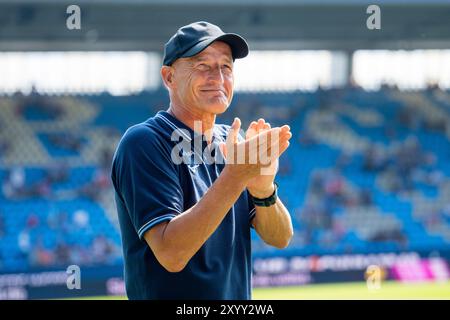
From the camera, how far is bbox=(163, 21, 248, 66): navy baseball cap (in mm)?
2816

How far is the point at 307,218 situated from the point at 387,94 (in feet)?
20.3

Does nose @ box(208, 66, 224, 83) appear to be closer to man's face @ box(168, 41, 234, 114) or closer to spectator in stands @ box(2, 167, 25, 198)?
man's face @ box(168, 41, 234, 114)

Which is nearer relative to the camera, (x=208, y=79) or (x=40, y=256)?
(x=208, y=79)

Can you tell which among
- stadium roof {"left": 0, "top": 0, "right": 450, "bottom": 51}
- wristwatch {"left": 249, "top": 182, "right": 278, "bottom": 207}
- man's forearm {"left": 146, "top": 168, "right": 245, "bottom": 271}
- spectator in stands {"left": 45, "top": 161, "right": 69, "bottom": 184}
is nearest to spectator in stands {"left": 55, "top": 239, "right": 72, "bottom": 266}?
spectator in stands {"left": 45, "top": 161, "right": 69, "bottom": 184}

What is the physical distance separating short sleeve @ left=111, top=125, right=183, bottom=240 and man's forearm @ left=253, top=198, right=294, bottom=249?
0.36m

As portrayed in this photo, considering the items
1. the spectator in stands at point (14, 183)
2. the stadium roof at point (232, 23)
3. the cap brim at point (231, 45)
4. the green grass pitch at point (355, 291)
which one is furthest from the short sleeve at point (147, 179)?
the spectator in stands at point (14, 183)

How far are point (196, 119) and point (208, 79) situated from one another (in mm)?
159

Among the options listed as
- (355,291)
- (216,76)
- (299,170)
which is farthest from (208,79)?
(299,170)

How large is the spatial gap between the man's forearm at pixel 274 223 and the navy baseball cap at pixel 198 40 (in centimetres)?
56

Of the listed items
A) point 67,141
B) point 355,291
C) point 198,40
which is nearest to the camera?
point 198,40

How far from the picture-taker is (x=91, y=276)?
1712 cm

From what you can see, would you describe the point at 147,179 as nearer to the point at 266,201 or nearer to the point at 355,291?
the point at 266,201

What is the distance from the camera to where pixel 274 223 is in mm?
2986
